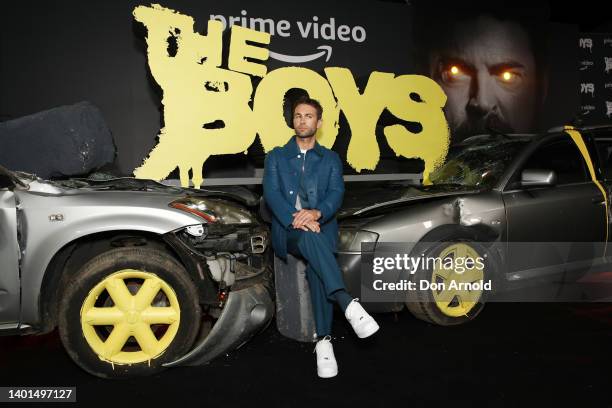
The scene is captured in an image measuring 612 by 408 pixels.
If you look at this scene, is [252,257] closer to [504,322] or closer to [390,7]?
[504,322]

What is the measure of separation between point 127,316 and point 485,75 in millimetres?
7510

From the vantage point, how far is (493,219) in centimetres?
380

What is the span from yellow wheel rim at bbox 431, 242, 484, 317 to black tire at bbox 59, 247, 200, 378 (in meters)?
1.76

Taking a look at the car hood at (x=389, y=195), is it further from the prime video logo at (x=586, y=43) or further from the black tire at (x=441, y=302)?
the prime video logo at (x=586, y=43)

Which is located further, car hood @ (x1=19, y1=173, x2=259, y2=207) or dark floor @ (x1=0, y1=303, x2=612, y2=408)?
car hood @ (x1=19, y1=173, x2=259, y2=207)

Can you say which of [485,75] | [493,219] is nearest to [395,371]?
[493,219]

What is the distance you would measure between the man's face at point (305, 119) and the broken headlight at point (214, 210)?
2.15ft

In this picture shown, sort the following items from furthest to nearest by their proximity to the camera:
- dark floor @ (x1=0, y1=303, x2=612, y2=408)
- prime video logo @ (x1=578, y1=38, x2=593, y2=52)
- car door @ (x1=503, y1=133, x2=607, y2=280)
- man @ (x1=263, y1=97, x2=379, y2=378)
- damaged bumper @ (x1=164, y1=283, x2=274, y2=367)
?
1. prime video logo @ (x1=578, y1=38, x2=593, y2=52)
2. car door @ (x1=503, y1=133, x2=607, y2=280)
3. man @ (x1=263, y1=97, x2=379, y2=378)
4. damaged bumper @ (x1=164, y1=283, x2=274, y2=367)
5. dark floor @ (x1=0, y1=303, x2=612, y2=408)

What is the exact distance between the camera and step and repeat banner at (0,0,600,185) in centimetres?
598

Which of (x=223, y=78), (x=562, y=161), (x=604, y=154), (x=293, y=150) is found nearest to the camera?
(x=293, y=150)

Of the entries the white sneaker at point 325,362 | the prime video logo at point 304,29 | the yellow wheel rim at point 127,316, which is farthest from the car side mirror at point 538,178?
the prime video logo at point 304,29

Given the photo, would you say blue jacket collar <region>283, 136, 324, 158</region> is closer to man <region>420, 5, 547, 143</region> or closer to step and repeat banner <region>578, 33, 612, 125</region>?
man <region>420, 5, 547, 143</region>

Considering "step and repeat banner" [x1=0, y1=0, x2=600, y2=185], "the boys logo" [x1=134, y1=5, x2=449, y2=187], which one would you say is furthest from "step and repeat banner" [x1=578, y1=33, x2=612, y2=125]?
"the boys logo" [x1=134, y1=5, x2=449, y2=187]
